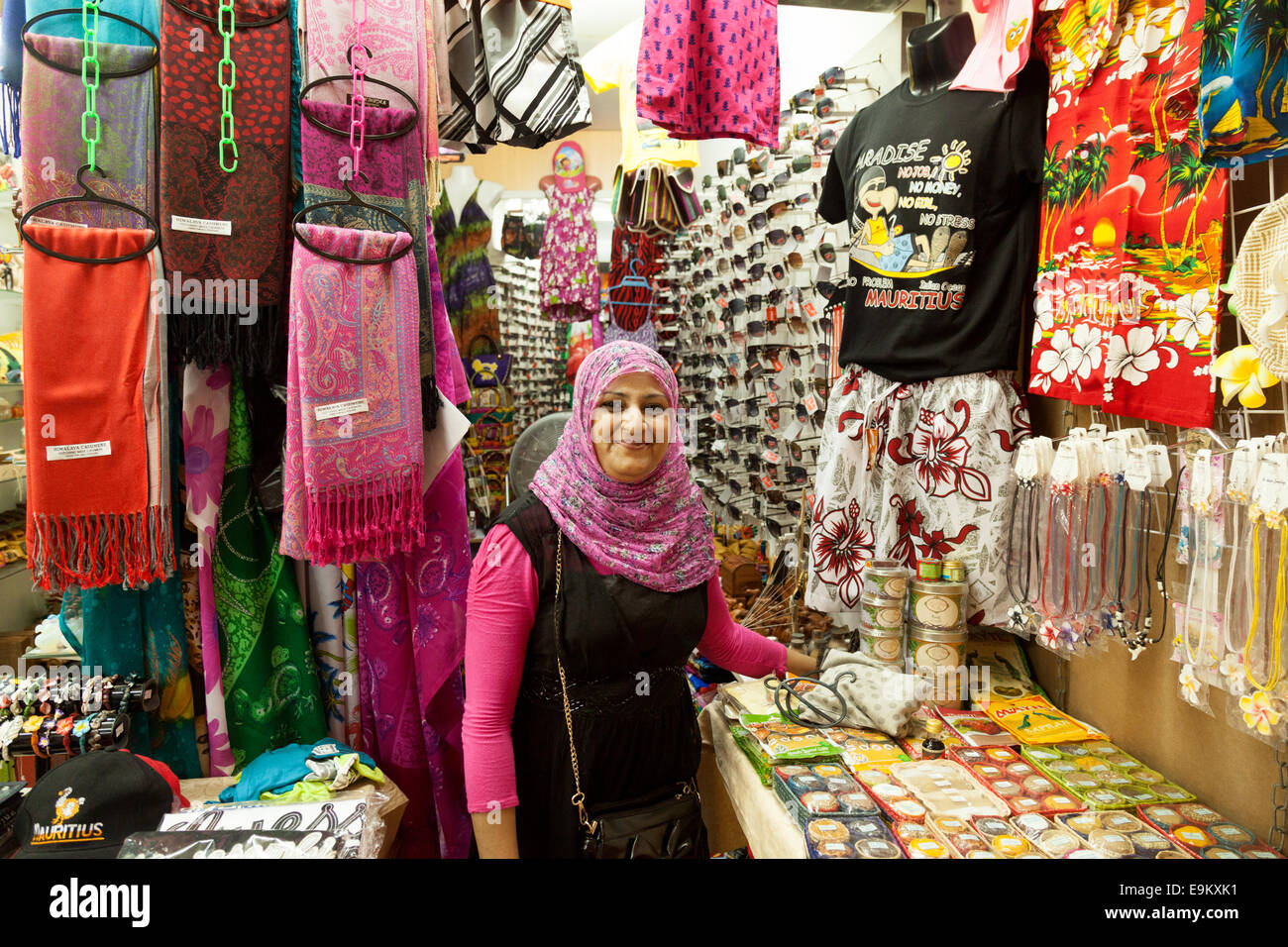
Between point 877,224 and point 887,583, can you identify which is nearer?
point 887,583

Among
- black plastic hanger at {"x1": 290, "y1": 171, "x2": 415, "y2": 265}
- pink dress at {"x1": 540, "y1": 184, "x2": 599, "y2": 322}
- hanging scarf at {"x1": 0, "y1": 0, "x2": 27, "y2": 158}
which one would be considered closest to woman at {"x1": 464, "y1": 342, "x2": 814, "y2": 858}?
black plastic hanger at {"x1": 290, "y1": 171, "x2": 415, "y2": 265}

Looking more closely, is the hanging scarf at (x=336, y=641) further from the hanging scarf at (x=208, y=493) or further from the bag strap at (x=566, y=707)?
the bag strap at (x=566, y=707)

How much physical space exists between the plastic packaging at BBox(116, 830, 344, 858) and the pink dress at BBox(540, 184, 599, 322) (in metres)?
2.78

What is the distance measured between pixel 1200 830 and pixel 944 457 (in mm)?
975

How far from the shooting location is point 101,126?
5.33 feet

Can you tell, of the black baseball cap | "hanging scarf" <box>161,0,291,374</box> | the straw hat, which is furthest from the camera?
"hanging scarf" <box>161,0,291,374</box>

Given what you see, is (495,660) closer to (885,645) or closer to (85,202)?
(885,645)

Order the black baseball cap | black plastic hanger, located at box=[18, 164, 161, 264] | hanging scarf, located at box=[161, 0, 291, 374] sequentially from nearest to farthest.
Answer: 1. the black baseball cap
2. black plastic hanger, located at box=[18, 164, 161, 264]
3. hanging scarf, located at box=[161, 0, 291, 374]

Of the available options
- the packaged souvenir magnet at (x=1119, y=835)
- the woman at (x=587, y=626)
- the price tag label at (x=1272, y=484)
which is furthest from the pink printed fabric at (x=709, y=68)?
the packaged souvenir magnet at (x=1119, y=835)

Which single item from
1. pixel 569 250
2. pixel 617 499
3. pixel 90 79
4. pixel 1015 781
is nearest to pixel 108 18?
pixel 90 79

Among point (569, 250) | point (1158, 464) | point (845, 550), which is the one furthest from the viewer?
point (569, 250)

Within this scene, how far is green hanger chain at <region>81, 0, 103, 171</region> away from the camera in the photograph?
1.60m

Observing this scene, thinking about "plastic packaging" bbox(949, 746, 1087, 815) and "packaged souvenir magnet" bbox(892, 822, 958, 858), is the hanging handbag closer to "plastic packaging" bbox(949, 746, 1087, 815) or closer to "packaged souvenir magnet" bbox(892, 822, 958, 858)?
"packaged souvenir magnet" bbox(892, 822, 958, 858)
